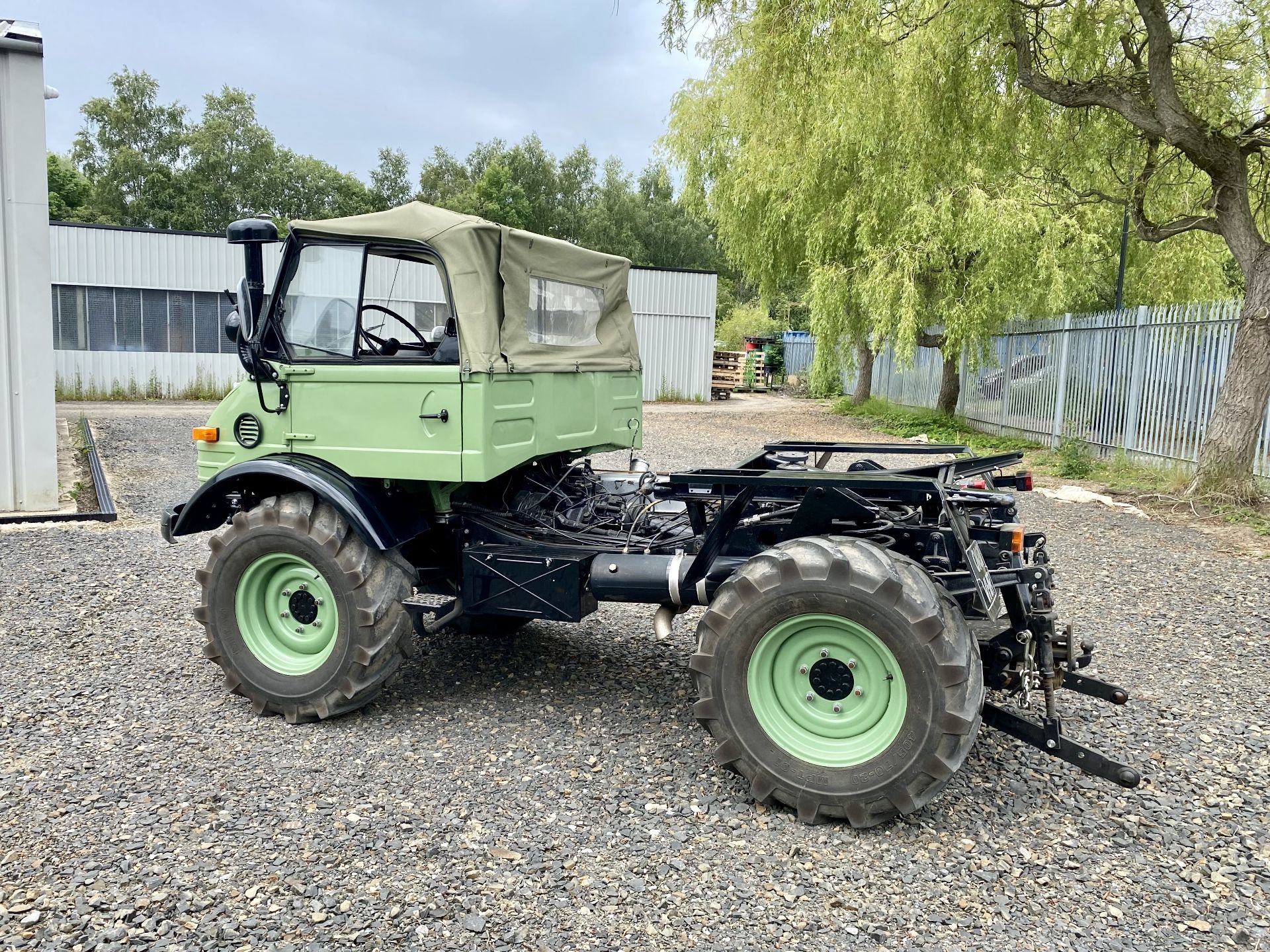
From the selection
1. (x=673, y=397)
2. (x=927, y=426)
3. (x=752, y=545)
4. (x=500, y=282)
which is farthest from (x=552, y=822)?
(x=673, y=397)

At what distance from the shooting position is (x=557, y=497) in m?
5.56

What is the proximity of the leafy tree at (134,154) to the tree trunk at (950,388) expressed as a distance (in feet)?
128

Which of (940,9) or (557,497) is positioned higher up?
(940,9)

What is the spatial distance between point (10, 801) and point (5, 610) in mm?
3286

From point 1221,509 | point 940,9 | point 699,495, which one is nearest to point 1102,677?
point 699,495

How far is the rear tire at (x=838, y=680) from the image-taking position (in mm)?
3719

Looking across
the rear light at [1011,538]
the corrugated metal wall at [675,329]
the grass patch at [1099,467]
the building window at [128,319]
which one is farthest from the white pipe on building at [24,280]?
the corrugated metal wall at [675,329]

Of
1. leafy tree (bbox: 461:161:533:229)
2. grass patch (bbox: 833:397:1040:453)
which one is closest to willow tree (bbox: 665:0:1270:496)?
grass patch (bbox: 833:397:1040:453)

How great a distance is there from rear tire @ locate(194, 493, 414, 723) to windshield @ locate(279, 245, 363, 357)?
761 millimetres

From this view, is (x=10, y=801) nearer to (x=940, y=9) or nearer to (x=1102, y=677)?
(x=1102, y=677)

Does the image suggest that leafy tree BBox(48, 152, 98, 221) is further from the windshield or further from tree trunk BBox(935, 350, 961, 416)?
the windshield

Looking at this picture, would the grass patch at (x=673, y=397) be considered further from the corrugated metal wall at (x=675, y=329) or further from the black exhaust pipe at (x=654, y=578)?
the black exhaust pipe at (x=654, y=578)

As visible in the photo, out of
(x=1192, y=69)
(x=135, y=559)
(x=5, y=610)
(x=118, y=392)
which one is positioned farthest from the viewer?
(x=118, y=392)

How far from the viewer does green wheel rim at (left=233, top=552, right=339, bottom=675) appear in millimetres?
4934
